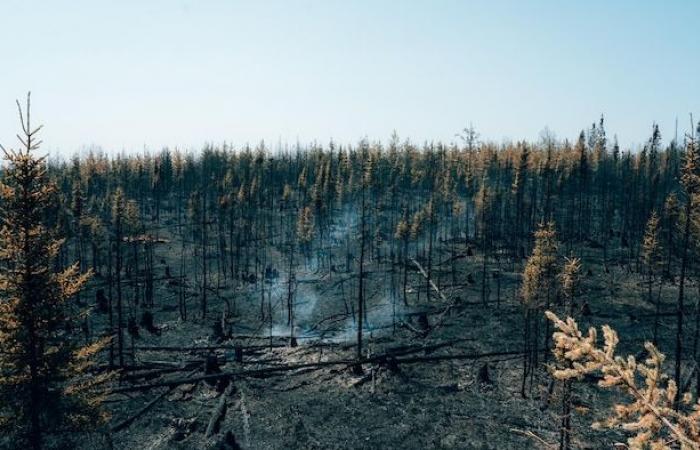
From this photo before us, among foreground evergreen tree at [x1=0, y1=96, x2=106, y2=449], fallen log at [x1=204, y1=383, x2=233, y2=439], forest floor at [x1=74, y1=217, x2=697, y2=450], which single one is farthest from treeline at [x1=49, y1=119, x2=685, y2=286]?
foreground evergreen tree at [x1=0, y1=96, x2=106, y2=449]

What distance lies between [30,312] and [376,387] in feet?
70.9

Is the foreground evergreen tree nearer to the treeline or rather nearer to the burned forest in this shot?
the burned forest

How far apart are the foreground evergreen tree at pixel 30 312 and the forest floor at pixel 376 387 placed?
8347 millimetres

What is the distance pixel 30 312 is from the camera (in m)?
14.5

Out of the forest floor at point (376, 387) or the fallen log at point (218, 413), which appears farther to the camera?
the forest floor at point (376, 387)

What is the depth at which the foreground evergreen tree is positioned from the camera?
14.4 m

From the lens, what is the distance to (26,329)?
14742 mm

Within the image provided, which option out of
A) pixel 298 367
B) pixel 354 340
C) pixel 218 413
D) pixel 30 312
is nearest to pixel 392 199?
pixel 354 340

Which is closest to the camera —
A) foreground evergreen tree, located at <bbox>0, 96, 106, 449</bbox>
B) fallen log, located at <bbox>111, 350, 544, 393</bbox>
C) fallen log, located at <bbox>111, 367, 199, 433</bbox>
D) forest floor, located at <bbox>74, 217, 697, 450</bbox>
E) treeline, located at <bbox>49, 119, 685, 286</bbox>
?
foreground evergreen tree, located at <bbox>0, 96, 106, 449</bbox>

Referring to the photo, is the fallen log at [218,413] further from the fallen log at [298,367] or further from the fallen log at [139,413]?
the fallen log at [139,413]

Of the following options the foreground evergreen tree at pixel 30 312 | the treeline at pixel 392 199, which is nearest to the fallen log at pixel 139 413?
the foreground evergreen tree at pixel 30 312

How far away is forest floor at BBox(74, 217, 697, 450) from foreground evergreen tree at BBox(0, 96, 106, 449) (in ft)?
27.4

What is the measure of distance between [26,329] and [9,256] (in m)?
2.41

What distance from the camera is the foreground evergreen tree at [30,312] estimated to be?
14414 millimetres
